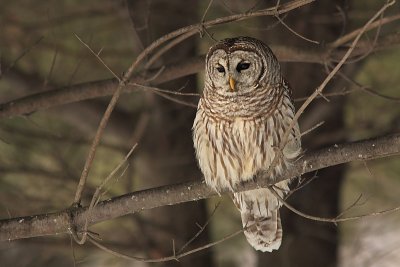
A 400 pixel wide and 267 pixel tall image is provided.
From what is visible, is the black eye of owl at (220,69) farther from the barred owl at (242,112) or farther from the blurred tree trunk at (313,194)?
the blurred tree trunk at (313,194)

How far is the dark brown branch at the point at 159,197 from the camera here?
11.7 feet

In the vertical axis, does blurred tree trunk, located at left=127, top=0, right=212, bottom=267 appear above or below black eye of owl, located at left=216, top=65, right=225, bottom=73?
above

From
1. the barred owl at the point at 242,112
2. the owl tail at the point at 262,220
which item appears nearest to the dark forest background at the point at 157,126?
the owl tail at the point at 262,220

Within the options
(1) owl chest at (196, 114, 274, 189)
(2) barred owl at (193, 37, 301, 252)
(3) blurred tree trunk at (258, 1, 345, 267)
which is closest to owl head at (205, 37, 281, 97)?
(2) barred owl at (193, 37, 301, 252)

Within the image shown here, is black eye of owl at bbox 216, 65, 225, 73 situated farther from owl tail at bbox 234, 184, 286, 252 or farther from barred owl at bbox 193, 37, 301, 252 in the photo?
owl tail at bbox 234, 184, 286, 252

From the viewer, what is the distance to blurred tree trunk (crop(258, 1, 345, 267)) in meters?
6.41

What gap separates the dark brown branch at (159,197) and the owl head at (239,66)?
0.57 m

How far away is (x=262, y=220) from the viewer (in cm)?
507

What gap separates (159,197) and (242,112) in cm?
79

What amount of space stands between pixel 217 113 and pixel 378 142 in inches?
42.5

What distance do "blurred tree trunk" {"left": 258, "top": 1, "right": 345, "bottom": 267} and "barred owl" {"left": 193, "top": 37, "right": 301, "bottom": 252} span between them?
6.33ft

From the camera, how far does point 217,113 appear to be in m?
4.37

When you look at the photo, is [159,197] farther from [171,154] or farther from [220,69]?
[171,154]

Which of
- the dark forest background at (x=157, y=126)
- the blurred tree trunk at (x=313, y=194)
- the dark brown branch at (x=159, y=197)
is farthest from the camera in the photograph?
the blurred tree trunk at (x=313, y=194)
